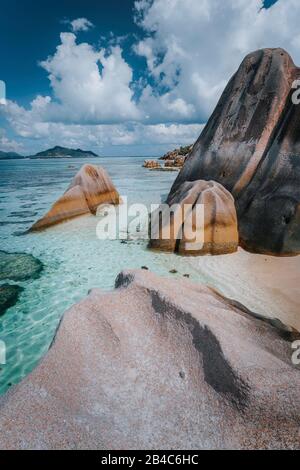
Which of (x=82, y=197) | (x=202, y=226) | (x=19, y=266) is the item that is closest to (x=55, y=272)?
(x=19, y=266)

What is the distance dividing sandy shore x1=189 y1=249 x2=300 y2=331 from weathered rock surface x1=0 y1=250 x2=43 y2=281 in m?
4.37

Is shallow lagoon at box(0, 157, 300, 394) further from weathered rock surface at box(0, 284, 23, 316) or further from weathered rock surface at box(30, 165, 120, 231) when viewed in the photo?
weathered rock surface at box(30, 165, 120, 231)

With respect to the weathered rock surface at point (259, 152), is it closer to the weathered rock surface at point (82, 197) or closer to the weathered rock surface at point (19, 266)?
the weathered rock surface at point (82, 197)

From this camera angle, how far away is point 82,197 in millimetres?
13961

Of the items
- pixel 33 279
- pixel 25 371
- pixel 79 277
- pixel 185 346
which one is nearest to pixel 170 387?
pixel 185 346

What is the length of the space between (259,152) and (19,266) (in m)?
8.32

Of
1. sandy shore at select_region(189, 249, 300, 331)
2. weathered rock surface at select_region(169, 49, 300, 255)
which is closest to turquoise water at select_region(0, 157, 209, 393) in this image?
sandy shore at select_region(189, 249, 300, 331)

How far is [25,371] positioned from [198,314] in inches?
111

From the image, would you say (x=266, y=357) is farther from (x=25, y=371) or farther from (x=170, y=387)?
(x=25, y=371)

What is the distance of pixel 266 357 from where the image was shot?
2.75 meters

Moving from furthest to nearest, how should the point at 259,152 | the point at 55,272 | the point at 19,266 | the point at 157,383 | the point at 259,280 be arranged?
the point at 259,152
the point at 19,266
the point at 55,272
the point at 259,280
the point at 157,383

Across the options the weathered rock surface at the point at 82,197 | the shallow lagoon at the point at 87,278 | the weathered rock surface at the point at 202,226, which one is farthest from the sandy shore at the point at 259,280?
the weathered rock surface at the point at 82,197

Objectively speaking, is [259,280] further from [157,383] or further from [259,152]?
[259,152]

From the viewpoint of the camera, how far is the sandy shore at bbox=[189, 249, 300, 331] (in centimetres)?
547
